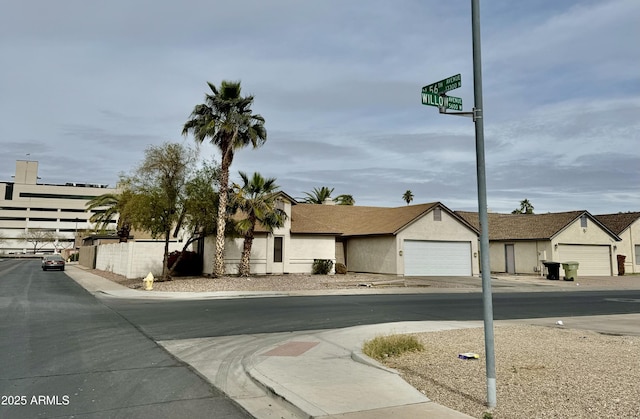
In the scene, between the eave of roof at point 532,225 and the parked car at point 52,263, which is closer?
the eave of roof at point 532,225

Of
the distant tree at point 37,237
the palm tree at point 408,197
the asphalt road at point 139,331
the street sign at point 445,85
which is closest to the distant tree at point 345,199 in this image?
the palm tree at point 408,197

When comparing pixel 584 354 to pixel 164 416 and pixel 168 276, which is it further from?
pixel 168 276

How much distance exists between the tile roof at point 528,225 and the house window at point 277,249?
1682 centimetres

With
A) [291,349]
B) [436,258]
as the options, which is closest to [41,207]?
[436,258]

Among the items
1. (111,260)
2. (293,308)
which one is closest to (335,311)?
(293,308)

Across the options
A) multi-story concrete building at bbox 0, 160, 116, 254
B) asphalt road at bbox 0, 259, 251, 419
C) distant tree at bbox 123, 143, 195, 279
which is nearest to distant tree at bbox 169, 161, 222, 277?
distant tree at bbox 123, 143, 195, 279

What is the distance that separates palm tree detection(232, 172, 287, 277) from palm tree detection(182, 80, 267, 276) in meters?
1.40

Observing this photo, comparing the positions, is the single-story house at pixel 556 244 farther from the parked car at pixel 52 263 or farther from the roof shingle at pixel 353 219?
the parked car at pixel 52 263

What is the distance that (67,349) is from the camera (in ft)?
30.2

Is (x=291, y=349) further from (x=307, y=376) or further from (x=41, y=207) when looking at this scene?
(x=41, y=207)

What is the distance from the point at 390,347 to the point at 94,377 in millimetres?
4961

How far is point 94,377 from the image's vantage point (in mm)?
7215

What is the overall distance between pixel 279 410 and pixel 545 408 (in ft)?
10.3

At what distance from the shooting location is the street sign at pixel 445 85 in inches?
247
